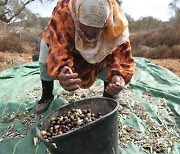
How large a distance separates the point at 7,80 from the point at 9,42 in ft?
22.6

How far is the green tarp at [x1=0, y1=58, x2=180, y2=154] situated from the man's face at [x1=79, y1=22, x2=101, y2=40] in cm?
69

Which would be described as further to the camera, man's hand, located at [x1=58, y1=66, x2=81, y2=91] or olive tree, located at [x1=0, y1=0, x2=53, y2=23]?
olive tree, located at [x1=0, y1=0, x2=53, y2=23]

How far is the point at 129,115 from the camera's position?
2.48 m

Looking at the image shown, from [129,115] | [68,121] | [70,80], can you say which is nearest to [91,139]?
[68,121]

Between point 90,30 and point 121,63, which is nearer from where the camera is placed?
point 90,30

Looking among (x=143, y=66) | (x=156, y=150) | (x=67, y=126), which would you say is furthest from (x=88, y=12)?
(x=143, y=66)

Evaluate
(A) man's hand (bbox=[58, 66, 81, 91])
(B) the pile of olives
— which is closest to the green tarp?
(B) the pile of olives

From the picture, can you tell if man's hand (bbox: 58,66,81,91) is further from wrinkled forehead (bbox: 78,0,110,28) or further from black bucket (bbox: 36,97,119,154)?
wrinkled forehead (bbox: 78,0,110,28)

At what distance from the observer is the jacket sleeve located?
206 cm

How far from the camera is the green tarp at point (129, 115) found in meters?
2.15

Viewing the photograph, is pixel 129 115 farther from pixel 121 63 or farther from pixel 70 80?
pixel 70 80

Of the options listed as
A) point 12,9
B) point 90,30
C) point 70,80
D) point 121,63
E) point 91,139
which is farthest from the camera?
point 12,9

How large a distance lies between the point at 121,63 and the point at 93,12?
46 centimetres

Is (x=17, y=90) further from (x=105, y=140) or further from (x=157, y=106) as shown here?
(x=105, y=140)
